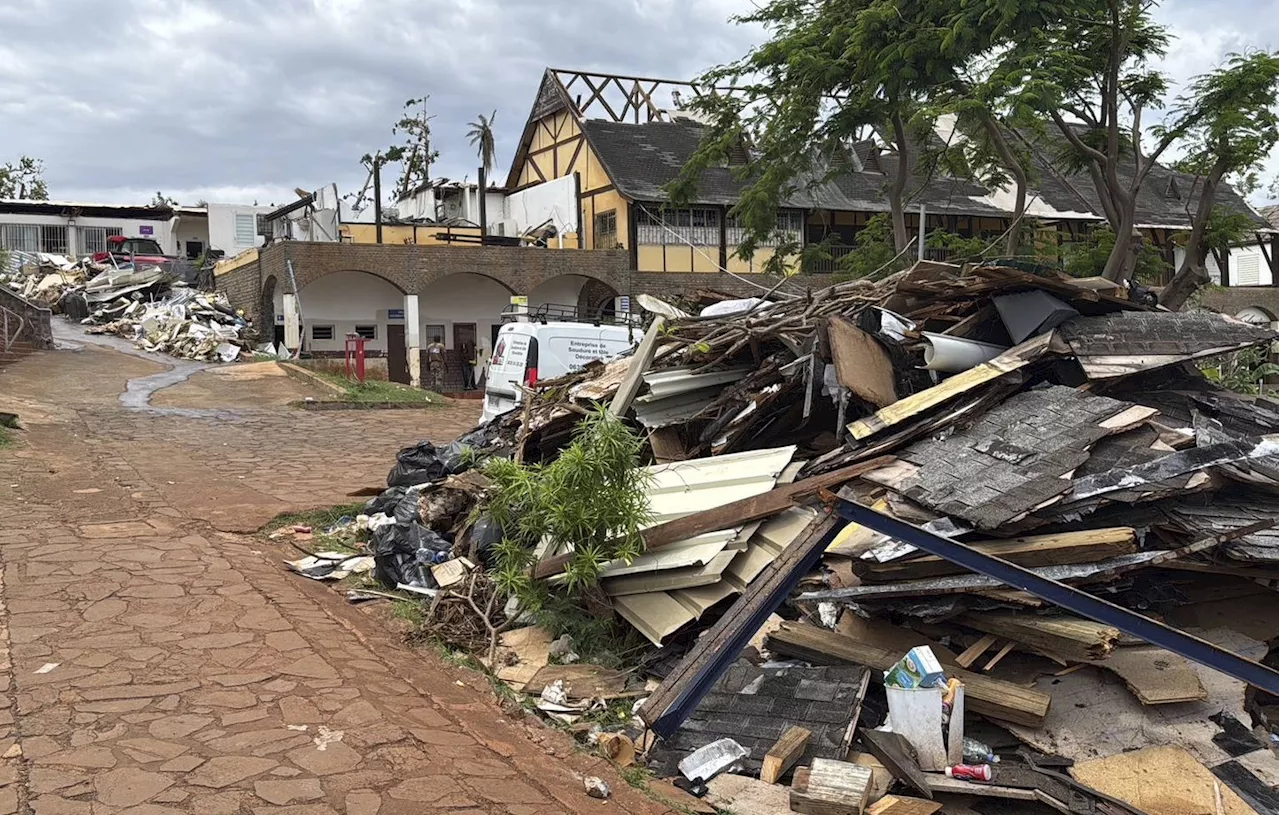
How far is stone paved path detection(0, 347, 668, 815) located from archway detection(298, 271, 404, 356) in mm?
18056

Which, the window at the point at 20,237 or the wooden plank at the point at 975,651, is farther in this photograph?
the window at the point at 20,237

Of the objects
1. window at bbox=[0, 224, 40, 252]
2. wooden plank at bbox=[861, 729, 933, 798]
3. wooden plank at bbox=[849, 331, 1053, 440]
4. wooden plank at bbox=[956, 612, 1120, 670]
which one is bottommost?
wooden plank at bbox=[861, 729, 933, 798]

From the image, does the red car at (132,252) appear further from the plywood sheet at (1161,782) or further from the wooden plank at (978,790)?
the plywood sheet at (1161,782)

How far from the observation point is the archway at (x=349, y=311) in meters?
26.4

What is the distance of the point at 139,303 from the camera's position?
30547 millimetres

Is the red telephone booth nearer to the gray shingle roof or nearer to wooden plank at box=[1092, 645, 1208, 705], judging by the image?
the gray shingle roof

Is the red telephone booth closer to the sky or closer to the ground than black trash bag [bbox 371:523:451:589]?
closer to the sky

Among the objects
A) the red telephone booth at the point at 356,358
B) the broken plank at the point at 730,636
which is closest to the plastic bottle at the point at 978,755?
the broken plank at the point at 730,636

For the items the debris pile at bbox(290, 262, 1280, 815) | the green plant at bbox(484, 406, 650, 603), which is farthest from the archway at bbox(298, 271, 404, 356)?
the debris pile at bbox(290, 262, 1280, 815)

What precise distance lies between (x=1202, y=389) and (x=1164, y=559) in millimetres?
2235

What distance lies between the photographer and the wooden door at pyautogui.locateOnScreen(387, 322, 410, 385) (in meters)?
27.8

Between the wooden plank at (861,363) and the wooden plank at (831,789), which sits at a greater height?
the wooden plank at (861,363)

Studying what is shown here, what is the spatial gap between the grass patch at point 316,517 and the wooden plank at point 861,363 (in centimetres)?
469

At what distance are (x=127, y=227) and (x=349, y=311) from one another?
69.1ft
